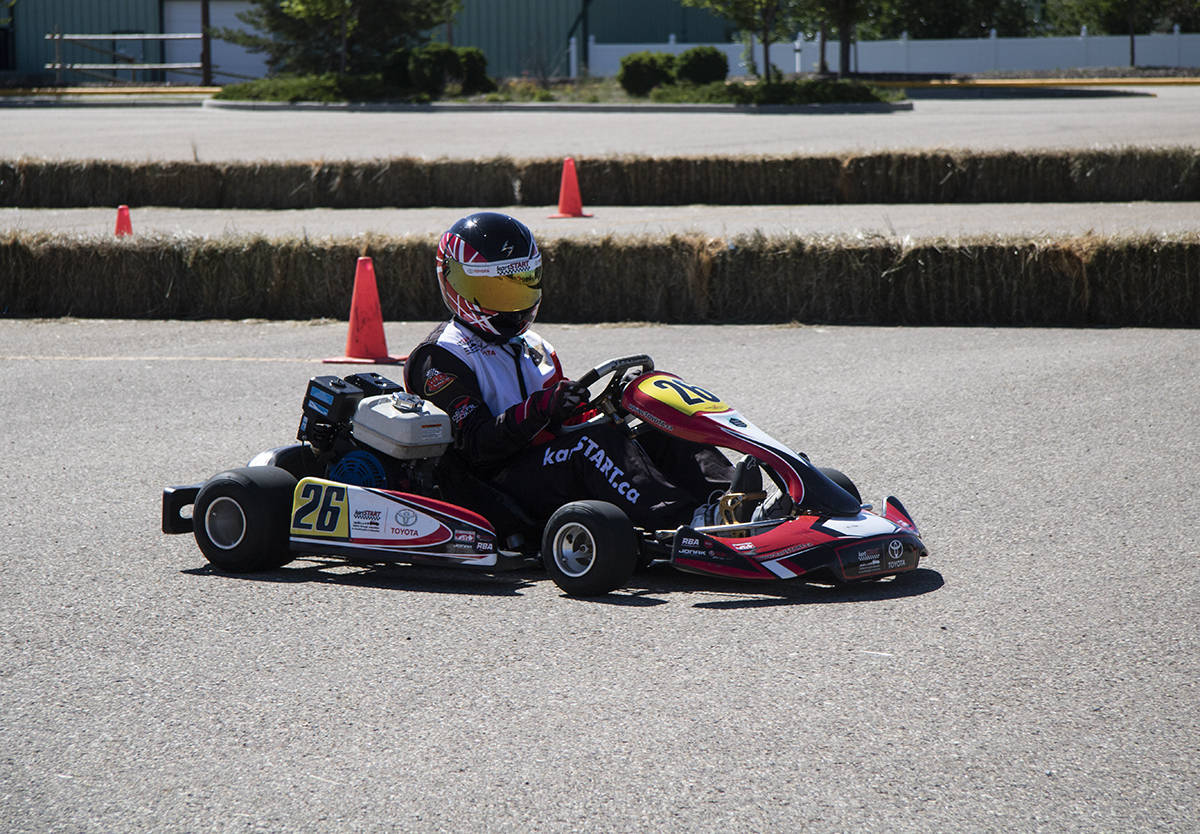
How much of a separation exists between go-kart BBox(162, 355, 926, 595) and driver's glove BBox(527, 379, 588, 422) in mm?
49

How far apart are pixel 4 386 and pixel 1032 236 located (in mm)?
7032

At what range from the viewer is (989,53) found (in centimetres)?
4425

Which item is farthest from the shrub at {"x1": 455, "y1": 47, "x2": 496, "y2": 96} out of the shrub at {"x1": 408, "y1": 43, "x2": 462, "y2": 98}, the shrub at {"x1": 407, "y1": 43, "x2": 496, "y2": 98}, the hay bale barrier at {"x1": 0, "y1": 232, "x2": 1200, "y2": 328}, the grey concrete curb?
the hay bale barrier at {"x1": 0, "y1": 232, "x2": 1200, "y2": 328}

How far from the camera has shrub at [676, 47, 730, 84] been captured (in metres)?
36.5

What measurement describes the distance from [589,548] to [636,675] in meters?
0.74

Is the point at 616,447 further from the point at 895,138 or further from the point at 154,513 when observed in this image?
the point at 895,138

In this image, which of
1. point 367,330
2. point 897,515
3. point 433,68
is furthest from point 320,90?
point 897,515

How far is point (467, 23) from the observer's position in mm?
45281

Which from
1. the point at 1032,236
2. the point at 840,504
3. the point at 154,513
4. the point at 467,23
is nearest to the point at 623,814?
the point at 840,504

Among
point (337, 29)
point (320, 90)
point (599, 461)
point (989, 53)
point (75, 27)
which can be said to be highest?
point (75, 27)

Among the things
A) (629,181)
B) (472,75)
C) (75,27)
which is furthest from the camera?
(75,27)

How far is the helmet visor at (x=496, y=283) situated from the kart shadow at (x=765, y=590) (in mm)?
1106

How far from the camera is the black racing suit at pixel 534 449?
14.5 ft

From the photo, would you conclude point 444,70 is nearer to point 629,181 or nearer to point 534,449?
point 629,181
